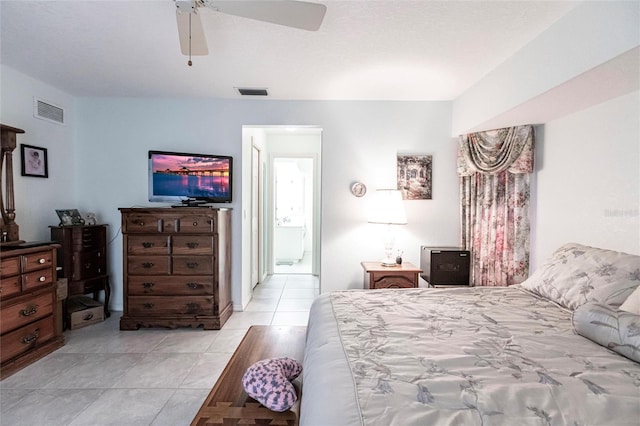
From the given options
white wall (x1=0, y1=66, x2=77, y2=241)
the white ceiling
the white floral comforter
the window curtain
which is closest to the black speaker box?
the window curtain

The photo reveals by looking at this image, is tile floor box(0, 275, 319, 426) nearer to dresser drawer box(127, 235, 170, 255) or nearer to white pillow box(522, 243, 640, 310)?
dresser drawer box(127, 235, 170, 255)

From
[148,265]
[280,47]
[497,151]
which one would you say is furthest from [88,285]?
[497,151]

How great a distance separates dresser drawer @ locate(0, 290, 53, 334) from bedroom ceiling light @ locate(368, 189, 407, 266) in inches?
115

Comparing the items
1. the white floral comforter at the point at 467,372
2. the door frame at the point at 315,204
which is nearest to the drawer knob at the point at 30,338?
the white floral comforter at the point at 467,372

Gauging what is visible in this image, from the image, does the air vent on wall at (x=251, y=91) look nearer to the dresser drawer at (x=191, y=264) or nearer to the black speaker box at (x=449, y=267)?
the dresser drawer at (x=191, y=264)

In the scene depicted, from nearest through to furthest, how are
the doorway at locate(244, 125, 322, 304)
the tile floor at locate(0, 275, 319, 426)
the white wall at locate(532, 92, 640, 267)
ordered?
the tile floor at locate(0, 275, 319, 426) → the white wall at locate(532, 92, 640, 267) → the doorway at locate(244, 125, 322, 304)

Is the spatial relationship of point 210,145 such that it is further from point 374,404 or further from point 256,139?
point 374,404

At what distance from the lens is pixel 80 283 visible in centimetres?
313

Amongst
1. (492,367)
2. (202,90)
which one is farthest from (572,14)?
(202,90)

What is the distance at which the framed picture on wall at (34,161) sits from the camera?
2.92 meters

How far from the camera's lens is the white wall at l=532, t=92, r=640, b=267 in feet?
6.62

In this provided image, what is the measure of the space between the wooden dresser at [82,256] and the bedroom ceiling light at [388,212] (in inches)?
112

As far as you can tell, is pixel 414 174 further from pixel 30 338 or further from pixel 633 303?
pixel 30 338

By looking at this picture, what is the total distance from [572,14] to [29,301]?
4127mm
